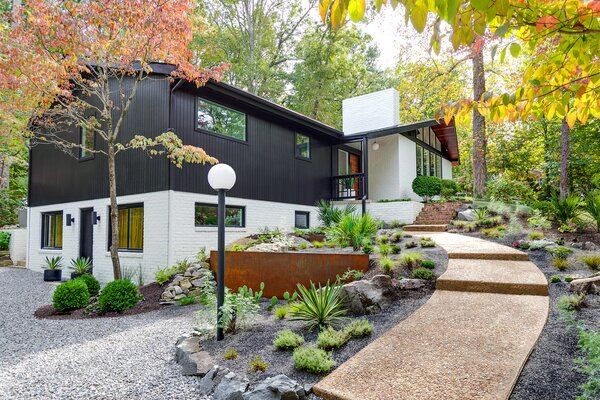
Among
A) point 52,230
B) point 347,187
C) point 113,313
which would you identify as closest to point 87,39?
point 113,313

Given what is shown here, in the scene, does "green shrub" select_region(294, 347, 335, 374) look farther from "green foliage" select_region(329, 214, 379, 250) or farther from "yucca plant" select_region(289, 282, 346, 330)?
"green foliage" select_region(329, 214, 379, 250)

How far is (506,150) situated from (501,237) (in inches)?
463

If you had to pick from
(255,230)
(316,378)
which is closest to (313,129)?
(255,230)

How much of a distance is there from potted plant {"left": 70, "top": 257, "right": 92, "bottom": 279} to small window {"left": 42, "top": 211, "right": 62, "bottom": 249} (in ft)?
7.28

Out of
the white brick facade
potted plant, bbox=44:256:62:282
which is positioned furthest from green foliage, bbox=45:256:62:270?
the white brick facade

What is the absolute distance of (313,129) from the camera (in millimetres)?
13039

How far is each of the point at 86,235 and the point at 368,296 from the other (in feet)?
33.3

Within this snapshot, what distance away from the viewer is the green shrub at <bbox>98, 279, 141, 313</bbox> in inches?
267

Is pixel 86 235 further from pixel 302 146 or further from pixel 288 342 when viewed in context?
pixel 288 342

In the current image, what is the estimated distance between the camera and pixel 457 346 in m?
3.17

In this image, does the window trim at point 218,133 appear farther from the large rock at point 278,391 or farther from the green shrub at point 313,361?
A: the large rock at point 278,391

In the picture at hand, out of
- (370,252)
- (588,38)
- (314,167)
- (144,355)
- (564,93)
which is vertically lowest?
(144,355)

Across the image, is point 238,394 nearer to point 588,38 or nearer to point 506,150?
point 588,38

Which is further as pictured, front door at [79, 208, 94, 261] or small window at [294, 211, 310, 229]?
small window at [294, 211, 310, 229]
